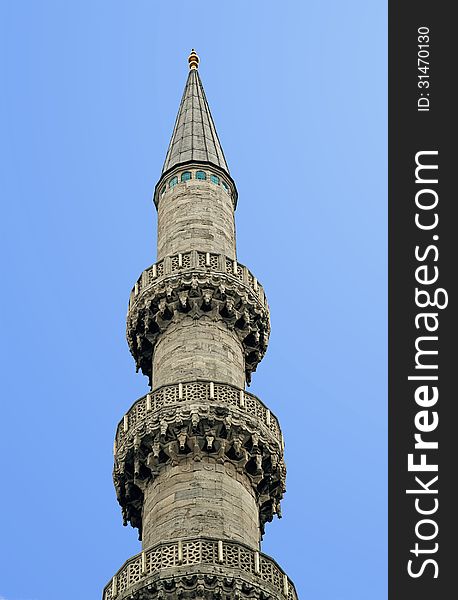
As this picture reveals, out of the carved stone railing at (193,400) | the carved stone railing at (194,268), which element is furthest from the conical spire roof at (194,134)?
the carved stone railing at (193,400)

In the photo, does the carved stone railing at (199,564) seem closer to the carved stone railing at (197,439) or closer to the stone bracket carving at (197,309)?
the carved stone railing at (197,439)

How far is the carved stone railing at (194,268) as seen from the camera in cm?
3388

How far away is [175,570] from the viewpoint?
83.5 feet

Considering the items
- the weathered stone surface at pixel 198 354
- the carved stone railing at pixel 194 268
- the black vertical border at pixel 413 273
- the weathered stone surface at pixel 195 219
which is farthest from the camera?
the weathered stone surface at pixel 195 219

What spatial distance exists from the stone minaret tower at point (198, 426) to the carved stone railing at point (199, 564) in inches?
1.1

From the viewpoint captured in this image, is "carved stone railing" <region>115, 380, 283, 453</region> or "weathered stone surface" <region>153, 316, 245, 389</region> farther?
"weathered stone surface" <region>153, 316, 245, 389</region>

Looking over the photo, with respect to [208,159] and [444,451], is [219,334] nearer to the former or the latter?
[208,159]

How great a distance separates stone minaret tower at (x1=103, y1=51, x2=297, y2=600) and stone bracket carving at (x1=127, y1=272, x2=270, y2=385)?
0.04 metres

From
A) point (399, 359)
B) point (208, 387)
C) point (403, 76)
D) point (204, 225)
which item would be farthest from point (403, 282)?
point (204, 225)

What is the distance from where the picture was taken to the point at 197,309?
32938 millimetres

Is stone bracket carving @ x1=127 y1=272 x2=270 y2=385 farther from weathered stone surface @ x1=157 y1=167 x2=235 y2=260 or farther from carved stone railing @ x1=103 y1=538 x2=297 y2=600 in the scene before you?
carved stone railing @ x1=103 y1=538 x2=297 y2=600

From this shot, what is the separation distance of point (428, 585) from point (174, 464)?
9805mm

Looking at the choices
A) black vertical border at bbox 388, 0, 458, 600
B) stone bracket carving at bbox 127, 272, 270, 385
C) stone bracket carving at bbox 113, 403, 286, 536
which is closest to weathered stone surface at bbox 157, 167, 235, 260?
stone bracket carving at bbox 127, 272, 270, 385

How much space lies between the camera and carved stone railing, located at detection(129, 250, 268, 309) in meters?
33.9
